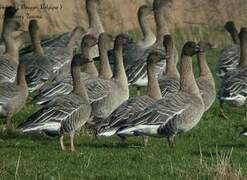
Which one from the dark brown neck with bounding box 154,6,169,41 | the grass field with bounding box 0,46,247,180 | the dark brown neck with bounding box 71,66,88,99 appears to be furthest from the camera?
the dark brown neck with bounding box 154,6,169,41

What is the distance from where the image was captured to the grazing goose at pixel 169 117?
58.1ft

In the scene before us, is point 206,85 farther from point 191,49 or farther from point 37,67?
point 37,67

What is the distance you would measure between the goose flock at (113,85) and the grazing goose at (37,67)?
23mm

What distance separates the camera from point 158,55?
20328mm

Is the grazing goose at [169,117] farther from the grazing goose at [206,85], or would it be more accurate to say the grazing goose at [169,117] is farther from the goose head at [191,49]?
the grazing goose at [206,85]

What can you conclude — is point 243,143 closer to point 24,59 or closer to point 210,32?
point 24,59

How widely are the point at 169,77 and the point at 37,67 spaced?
3.73m

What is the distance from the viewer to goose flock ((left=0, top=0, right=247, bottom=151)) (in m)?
18.0

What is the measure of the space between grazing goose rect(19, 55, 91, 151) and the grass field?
31cm

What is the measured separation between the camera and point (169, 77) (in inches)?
888

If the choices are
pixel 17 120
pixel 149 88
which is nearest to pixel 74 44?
pixel 17 120

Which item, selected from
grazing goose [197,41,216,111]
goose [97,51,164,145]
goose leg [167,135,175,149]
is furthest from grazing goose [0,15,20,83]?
goose leg [167,135,175,149]

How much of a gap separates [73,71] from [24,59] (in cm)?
656

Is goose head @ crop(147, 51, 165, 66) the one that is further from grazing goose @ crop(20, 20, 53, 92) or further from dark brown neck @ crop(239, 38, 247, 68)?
dark brown neck @ crop(239, 38, 247, 68)
